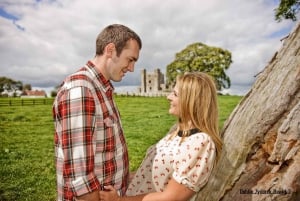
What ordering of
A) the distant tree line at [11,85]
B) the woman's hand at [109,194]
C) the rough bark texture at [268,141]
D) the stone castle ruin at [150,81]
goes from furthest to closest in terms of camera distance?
the stone castle ruin at [150,81] < the distant tree line at [11,85] < the woman's hand at [109,194] < the rough bark texture at [268,141]

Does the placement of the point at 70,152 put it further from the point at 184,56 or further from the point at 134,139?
the point at 184,56

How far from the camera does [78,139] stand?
2486mm

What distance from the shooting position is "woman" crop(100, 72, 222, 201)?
2.59 m

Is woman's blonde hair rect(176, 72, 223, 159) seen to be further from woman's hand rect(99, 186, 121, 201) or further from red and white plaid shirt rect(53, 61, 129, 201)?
woman's hand rect(99, 186, 121, 201)

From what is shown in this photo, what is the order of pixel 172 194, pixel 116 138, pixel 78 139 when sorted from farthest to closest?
pixel 116 138 → pixel 172 194 → pixel 78 139

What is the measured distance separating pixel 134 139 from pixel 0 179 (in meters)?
6.21

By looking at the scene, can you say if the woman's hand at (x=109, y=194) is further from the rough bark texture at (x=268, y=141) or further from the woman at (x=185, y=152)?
the rough bark texture at (x=268, y=141)

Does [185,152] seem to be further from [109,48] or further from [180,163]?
[109,48]

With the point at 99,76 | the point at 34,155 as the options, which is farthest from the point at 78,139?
the point at 34,155

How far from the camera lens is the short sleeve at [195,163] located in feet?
8.41

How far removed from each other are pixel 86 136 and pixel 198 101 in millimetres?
1099

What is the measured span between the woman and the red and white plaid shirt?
0.23 metres

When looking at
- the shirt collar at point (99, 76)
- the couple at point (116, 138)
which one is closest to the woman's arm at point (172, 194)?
the couple at point (116, 138)

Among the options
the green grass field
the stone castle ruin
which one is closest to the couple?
the green grass field
